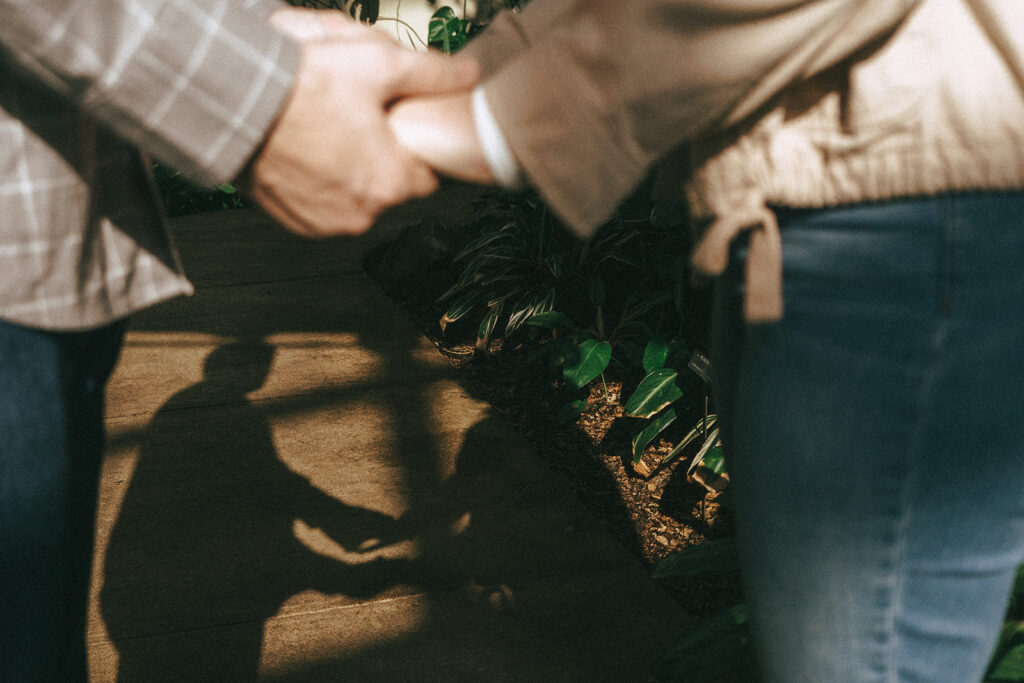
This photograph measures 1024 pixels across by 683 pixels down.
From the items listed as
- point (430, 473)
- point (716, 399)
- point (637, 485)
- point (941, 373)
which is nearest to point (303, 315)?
point (430, 473)

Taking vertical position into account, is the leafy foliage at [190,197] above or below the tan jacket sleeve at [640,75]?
below

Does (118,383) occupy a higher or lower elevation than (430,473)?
lower

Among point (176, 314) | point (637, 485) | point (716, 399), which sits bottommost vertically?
point (176, 314)

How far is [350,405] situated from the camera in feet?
11.0

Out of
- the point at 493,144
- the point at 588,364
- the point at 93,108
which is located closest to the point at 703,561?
the point at 588,364

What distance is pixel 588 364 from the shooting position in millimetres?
2928

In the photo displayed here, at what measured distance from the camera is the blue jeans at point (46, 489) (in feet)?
2.97

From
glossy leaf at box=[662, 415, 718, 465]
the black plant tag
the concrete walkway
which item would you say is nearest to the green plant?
the concrete walkway

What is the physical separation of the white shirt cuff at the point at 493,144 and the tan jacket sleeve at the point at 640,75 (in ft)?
0.07

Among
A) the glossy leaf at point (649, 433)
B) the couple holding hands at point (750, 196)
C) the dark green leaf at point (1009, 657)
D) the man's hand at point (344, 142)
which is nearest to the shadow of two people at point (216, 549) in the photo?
the glossy leaf at point (649, 433)

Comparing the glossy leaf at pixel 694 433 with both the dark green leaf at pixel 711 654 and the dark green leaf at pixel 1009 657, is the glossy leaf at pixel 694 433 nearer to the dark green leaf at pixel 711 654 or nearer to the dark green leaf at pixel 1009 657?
the dark green leaf at pixel 711 654

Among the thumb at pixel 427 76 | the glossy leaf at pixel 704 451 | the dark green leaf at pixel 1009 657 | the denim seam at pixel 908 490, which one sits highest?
the thumb at pixel 427 76

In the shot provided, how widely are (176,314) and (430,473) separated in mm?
2006

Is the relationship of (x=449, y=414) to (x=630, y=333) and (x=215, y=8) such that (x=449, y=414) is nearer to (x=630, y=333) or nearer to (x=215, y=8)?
(x=630, y=333)
